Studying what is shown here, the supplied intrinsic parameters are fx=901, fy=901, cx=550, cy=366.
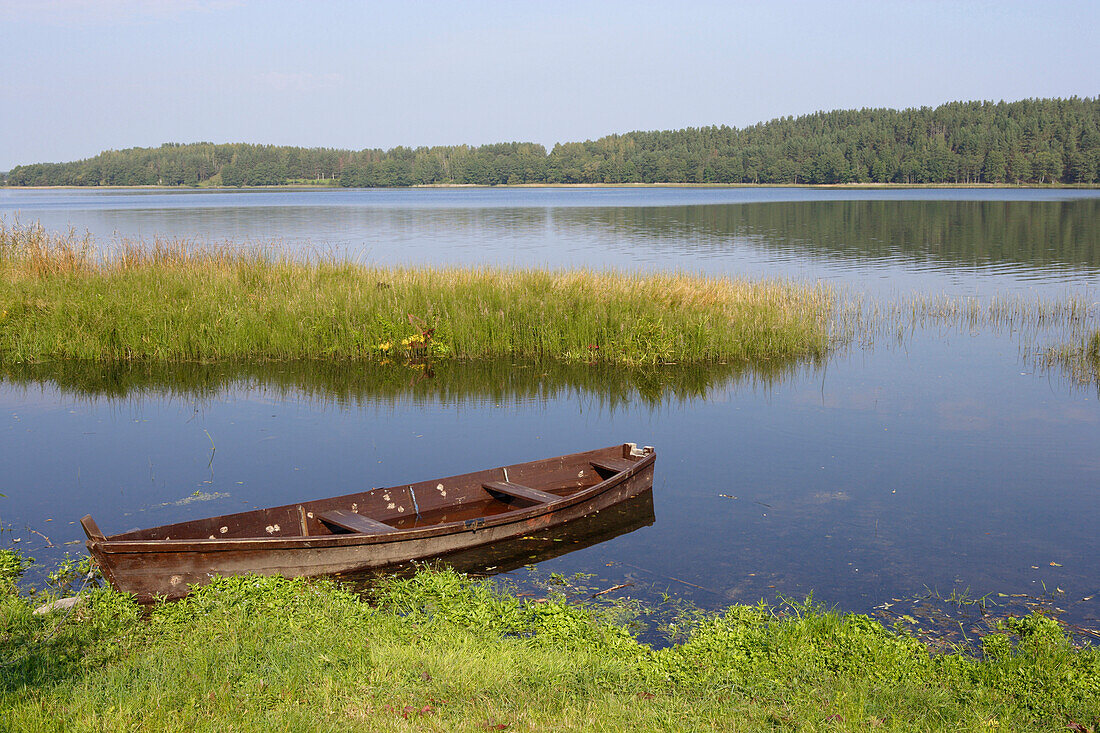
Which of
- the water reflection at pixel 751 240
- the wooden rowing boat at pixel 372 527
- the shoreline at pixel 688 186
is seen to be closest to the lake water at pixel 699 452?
the wooden rowing boat at pixel 372 527

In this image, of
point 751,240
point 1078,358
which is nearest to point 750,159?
point 751,240

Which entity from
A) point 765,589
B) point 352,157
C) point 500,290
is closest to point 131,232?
point 500,290

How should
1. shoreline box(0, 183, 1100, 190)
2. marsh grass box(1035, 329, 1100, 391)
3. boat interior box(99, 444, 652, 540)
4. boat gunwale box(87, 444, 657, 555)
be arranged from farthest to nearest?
shoreline box(0, 183, 1100, 190), marsh grass box(1035, 329, 1100, 391), boat interior box(99, 444, 652, 540), boat gunwale box(87, 444, 657, 555)

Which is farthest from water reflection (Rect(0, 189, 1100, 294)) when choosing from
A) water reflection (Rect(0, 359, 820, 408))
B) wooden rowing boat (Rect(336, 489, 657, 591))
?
wooden rowing boat (Rect(336, 489, 657, 591))

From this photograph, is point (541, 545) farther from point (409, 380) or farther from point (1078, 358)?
point (1078, 358)

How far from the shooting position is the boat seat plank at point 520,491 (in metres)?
10.0

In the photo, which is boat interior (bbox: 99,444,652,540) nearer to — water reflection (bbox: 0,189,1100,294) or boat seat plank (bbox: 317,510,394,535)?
boat seat plank (bbox: 317,510,394,535)

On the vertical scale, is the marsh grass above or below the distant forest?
below

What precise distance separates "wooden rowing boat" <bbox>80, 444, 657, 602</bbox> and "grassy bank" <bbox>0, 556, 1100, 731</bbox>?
34 cm

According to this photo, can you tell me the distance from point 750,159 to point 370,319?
147585 mm

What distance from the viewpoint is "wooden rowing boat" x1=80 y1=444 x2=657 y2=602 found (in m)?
7.54

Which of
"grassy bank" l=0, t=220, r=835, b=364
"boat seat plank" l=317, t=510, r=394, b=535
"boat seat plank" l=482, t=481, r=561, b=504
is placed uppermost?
"grassy bank" l=0, t=220, r=835, b=364

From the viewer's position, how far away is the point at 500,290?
18719mm

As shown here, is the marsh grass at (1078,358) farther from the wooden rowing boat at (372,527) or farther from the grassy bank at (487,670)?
the grassy bank at (487,670)
